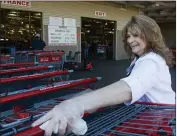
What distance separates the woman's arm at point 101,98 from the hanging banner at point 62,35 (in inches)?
566

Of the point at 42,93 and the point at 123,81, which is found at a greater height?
the point at 123,81

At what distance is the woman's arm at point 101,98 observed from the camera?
41.8 inches

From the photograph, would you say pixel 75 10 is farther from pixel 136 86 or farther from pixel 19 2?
pixel 136 86

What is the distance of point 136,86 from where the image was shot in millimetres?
1229

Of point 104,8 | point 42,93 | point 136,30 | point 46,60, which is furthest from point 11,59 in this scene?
point 104,8

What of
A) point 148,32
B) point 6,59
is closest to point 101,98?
point 148,32

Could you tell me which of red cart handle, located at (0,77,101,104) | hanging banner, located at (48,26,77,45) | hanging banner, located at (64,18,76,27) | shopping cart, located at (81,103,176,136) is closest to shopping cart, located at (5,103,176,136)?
shopping cart, located at (81,103,176,136)

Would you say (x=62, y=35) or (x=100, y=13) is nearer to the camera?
(x=62, y=35)

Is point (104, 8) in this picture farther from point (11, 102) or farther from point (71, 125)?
point (71, 125)

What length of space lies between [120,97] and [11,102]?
8.46 ft

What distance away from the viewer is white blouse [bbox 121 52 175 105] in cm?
125

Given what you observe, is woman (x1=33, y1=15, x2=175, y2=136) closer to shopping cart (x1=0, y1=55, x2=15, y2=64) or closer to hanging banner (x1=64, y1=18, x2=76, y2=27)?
shopping cart (x1=0, y1=55, x2=15, y2=64)

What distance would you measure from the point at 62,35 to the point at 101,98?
15212 millimetres

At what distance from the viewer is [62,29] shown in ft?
52.5
